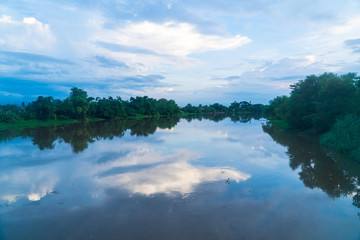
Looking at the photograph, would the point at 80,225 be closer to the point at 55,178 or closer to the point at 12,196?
the point at 12,196

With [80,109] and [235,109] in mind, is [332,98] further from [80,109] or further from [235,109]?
[235,109]

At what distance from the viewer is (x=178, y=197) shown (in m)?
9.33

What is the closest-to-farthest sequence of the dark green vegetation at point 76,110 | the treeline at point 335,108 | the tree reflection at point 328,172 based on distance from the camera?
the tree reflection at point 328,172 < the treeline at point 335,108 < the dark green vegetation at point 76,110

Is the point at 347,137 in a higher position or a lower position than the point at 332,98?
lower

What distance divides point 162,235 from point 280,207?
4944 millimetres

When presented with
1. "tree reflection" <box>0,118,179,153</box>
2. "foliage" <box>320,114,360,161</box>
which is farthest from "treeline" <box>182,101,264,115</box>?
"foliage" <box>320,114,360,161</box>

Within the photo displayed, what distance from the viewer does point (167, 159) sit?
16.4m

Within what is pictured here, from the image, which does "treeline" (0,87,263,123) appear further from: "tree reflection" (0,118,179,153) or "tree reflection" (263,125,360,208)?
"tree reflection" (263,125,360,208)

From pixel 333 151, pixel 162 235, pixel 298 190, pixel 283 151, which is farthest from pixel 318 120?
pixel 162 235

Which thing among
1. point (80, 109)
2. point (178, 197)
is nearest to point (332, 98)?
point (178, 197)

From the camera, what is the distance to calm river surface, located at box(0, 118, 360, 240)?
6.92 metres

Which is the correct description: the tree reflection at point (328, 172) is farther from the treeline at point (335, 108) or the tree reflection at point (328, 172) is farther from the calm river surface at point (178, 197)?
the treeline at point (335, 108)

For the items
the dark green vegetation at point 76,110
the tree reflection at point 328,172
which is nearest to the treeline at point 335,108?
the tree reflection at point 328,172

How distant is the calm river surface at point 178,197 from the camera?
6.92 meters
